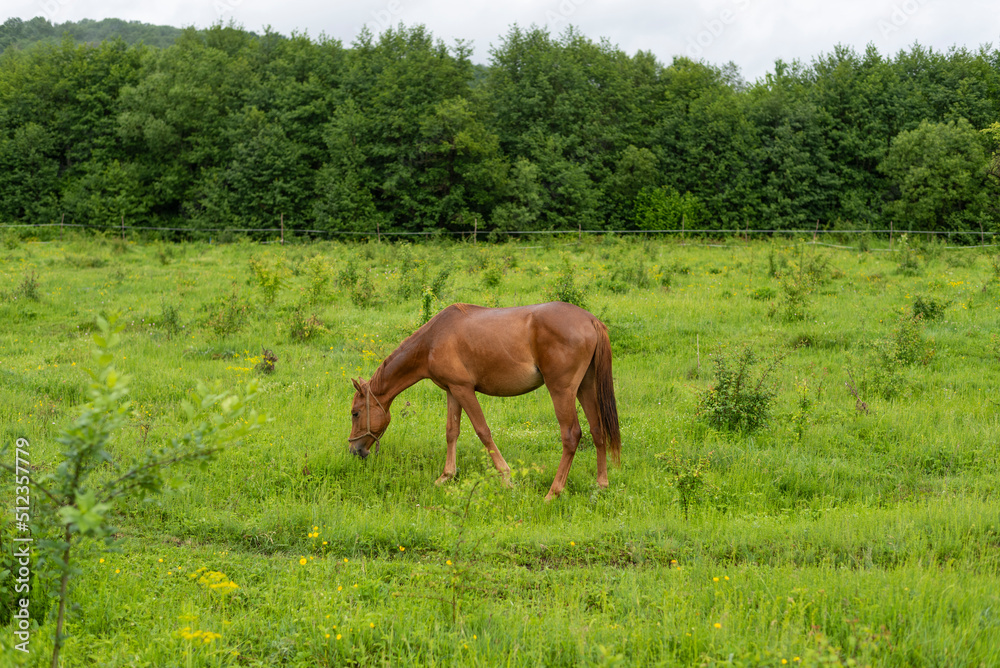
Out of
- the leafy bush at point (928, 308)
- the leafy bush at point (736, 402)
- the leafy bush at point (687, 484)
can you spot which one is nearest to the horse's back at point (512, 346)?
the leafy bush at point (687, 484)

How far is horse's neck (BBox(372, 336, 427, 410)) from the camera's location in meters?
7.41

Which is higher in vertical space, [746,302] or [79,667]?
[746,302]

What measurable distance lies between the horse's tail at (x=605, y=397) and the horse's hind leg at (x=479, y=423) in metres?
1.08

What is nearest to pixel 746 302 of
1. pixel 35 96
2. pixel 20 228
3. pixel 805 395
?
pixel 805 395

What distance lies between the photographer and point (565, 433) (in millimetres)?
6777

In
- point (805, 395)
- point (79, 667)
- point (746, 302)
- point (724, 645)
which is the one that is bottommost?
point (79, 667)

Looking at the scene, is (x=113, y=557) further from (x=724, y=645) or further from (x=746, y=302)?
(x=746, y=302)

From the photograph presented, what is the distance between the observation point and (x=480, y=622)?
4.16 m

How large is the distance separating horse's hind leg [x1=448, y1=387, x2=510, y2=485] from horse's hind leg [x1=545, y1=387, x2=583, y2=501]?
49 cm

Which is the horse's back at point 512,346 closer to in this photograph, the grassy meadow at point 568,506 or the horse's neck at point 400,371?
the horse's neck at point 400,371

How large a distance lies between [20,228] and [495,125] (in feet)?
91.5

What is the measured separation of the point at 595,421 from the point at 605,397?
0.87 ft

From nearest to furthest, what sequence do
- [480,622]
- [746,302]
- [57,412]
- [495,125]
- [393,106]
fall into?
[480,622] → [57,412] → [746,302] → [393,106] → [495,125]

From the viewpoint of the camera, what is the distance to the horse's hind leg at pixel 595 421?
687 centimetres
